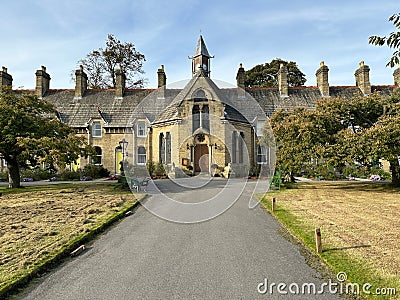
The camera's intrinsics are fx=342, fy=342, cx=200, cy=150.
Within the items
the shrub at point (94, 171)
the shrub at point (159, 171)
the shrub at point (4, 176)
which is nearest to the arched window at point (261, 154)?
the shrub at point (159, 171)

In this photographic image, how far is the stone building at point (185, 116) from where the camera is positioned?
1217 inches

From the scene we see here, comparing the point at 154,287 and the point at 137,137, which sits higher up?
the point at 137,137

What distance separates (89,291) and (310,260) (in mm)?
4348

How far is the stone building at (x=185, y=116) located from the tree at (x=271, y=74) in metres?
11.5

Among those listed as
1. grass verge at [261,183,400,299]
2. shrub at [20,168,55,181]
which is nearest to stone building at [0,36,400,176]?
shrub at [20,168,55,181]

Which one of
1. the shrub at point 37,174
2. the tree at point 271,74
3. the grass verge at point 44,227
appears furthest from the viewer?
the tree at point 271,74

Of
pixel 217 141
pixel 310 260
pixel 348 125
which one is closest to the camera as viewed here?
pixel 310 260

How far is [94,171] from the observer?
1261 inches

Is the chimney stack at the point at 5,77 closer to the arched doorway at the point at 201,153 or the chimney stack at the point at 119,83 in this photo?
the chimney stack at the point at 119,83

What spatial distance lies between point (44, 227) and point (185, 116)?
21.9m

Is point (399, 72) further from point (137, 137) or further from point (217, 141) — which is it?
point (137, 137)

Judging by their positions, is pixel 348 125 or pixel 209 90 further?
pixel 209 90

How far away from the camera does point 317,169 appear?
19500mm

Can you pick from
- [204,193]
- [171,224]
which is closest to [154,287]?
[171,224]
